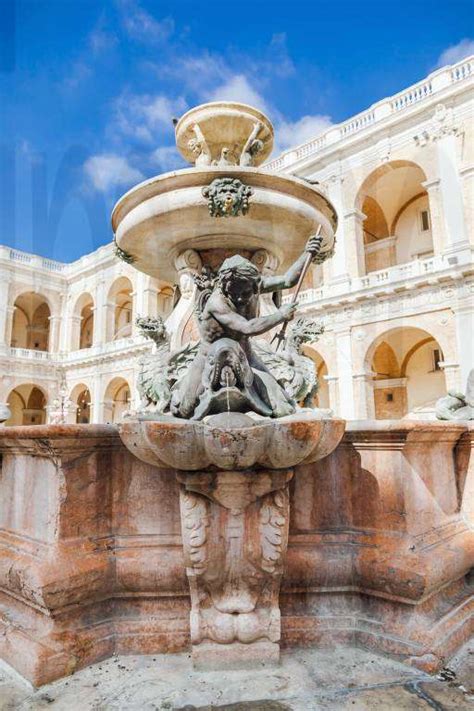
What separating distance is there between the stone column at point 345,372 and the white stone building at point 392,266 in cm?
3

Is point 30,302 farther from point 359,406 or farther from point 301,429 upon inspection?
point 301,429

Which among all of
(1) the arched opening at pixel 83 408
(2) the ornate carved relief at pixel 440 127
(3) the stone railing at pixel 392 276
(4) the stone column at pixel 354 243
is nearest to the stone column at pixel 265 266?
(3) the stone railing at pixel 392 276

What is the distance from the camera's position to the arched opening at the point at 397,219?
1752 centimetres

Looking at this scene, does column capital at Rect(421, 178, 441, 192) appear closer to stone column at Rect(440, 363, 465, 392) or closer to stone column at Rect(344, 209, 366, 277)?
stone column at Rect(344, 209, 366, 277)

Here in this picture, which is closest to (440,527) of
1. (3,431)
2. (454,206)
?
(3,431)

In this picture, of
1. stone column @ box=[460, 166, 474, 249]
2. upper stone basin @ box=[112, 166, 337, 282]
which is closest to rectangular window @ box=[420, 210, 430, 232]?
stone column @ box=[460, 166, 474, 249]

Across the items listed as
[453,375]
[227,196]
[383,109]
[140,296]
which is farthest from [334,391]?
[227,196]

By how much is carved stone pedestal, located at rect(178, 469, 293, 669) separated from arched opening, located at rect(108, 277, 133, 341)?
77.8ft

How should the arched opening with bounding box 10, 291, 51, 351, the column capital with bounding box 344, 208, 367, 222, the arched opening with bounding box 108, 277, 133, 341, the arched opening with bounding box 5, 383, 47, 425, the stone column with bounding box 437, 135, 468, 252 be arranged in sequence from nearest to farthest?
the stone column with bounding box 437, 135, 468, 252, the column capital with bounding box 344, 208, 367, 222, the arched opening with bounding box 108, 277, 133, 341, the arched opening with bounding box 5, 383, 47, 425, the arched opening with bounding box 10, 291, 51, 351

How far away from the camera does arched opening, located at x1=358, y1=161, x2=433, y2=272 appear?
17.5 m

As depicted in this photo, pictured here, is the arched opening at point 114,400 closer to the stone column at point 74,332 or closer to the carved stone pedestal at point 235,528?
the stone column at point 74,332

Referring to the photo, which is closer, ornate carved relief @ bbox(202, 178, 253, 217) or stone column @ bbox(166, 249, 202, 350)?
ornate carved relief @ bbox(202, 178, 253, 217)

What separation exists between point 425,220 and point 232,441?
19.0m

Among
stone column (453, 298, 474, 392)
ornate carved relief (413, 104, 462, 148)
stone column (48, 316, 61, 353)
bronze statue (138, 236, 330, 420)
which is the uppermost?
ornate carved relief (413, 104, 462, 148)
